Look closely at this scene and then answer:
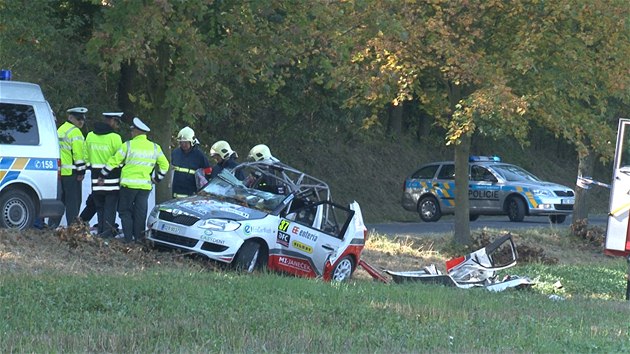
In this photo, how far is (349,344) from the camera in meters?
8.57

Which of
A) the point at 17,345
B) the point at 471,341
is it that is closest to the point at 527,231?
the point at 471,341

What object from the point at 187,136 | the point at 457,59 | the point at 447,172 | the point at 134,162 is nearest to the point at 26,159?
the point at 134,162

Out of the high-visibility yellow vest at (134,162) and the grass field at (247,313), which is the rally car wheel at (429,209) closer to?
the grass field at (247,313)

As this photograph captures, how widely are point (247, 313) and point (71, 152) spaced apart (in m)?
6.03

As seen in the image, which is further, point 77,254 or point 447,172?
point 447,172

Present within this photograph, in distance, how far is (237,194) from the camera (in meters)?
14.8

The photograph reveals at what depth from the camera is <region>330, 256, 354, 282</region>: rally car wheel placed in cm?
1512

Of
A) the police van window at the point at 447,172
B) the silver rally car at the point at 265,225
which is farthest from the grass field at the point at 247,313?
the police van window at the point at 447,172

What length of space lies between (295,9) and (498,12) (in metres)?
5.66

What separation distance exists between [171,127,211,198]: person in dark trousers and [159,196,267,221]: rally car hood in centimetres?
181

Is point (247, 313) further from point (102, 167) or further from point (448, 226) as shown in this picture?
point (448, 226)

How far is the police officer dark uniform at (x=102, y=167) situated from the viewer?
47.7 feet

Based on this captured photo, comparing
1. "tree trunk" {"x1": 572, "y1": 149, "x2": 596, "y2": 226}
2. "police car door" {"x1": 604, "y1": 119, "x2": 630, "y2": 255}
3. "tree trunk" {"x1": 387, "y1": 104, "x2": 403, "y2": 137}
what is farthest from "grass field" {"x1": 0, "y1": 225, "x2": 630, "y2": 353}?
"tree trunk" {"x1": 387, "y1": 104, "x2": 403, "y2": 137}

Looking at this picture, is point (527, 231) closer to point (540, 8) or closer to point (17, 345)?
point (540, 8)
